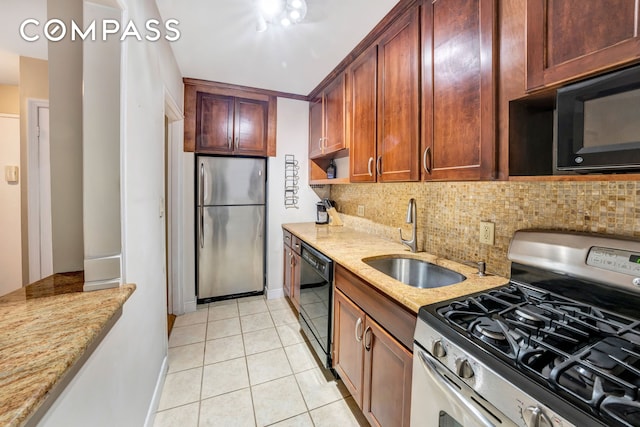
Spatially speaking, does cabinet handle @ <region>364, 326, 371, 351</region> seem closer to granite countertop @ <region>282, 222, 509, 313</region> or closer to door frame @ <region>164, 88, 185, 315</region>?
granite countertop @ <region>282, 222, 509, 313</region>

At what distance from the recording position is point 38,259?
1982mm

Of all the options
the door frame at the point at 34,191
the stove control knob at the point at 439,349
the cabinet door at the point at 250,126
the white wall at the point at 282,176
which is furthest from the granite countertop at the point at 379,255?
the door frame at the point at 34,191

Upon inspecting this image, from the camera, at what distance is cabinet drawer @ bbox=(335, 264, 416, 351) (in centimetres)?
106

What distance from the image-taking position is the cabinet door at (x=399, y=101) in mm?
1443

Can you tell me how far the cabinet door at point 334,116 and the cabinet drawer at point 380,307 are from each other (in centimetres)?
125

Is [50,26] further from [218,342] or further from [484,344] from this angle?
[218,342]

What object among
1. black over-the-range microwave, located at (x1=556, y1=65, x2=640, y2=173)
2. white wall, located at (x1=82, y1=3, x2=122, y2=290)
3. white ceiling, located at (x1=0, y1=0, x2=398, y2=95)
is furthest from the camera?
white ceiling, located at (x1=0, y1=0, x2=398, y2=95)

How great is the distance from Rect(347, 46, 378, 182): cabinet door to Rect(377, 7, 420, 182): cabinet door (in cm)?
8

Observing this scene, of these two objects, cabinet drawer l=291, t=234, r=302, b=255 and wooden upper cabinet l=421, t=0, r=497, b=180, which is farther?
cabinet drawer l=291, t=234, r=302, b=255

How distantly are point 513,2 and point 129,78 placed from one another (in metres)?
1.55

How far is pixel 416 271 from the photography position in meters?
1.69

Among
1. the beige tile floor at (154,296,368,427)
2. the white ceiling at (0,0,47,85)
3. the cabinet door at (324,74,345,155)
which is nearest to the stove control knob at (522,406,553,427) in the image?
the beige tile floor at (154,296,368,427)

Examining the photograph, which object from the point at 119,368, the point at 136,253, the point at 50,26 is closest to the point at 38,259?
the point at 136,253

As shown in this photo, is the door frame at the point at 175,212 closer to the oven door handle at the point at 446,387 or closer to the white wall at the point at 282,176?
the white wall at the point at 282,176
